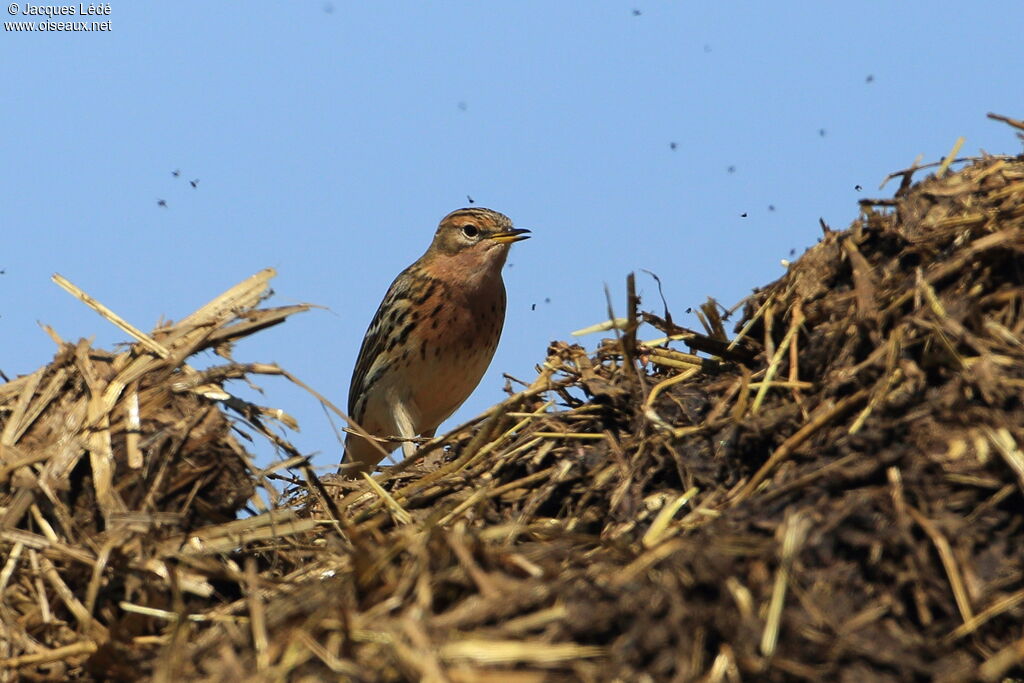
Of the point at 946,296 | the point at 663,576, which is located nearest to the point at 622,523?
the point at 663,576

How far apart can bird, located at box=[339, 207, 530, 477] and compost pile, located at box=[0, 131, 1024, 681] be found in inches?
127

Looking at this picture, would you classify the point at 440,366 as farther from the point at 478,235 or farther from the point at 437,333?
the point at 478,235

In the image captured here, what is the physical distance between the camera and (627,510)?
17.9 feet

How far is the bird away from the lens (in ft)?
34.0

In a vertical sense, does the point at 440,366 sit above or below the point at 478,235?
below

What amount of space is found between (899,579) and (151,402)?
11.3ft

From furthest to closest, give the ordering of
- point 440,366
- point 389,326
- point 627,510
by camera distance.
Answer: point 389,326 < point 440,366 < point 627,510

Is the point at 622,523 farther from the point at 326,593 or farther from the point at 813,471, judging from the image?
the point at 326,593

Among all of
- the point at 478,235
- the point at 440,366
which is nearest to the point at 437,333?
the point at 440,366

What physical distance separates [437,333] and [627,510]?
5.09m

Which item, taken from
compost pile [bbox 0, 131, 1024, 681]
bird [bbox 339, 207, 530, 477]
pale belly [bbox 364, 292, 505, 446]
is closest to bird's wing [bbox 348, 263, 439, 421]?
bird [bbox 339, 207, 530, 477]

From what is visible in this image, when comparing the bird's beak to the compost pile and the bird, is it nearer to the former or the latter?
the bird

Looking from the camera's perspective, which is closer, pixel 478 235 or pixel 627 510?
pixel 627 510

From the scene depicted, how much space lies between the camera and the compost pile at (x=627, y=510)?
3920mm
